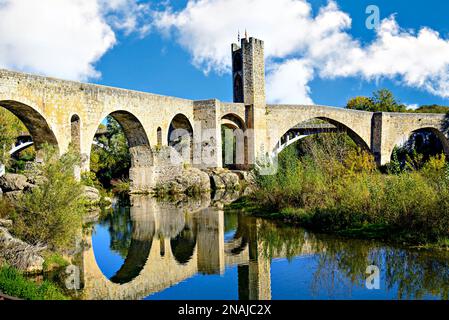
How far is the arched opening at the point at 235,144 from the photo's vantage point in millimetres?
29688

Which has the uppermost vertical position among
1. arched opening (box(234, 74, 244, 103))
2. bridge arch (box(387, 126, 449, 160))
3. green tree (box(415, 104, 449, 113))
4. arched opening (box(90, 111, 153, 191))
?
green tree (box(415, 104, 449, 113))

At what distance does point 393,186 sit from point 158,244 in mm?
6112

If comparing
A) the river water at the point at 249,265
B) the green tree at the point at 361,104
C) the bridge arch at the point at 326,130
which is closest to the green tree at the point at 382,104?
the green tree at the point at 361,104

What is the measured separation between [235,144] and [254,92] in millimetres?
4236

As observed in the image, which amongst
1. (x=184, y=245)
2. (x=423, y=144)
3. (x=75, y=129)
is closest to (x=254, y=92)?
(x=75, y=129)

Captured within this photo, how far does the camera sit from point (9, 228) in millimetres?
9547

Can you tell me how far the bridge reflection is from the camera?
310 inches

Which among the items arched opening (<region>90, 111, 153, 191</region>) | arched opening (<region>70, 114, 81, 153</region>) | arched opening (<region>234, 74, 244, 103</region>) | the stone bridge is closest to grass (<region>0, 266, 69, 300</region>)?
the stone bridge

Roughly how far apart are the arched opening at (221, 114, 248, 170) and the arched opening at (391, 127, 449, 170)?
15207 millimetres

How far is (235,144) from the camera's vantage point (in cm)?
3159

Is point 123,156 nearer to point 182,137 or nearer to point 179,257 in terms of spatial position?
point 182,137

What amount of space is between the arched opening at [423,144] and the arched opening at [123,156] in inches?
909

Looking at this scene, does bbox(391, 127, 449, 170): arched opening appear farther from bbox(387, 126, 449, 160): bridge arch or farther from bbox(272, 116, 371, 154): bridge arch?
bbox(272, 116, 371, 154): bridge arch
